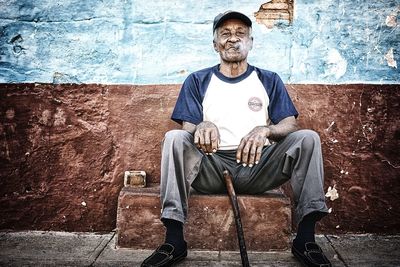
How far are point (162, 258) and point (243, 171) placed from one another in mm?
756

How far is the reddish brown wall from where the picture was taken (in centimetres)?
290

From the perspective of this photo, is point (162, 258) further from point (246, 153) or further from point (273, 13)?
point (273, 13)

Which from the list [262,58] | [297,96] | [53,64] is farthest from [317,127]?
[53,64]

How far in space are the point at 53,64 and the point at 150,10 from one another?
33.8 inches

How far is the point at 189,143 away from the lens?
2.35m

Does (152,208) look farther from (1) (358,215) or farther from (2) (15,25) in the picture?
(2) (15,25)

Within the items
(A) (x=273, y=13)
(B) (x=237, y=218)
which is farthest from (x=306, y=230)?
(A) (x=273, y=13)

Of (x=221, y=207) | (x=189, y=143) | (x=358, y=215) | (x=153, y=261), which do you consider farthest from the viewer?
(x=358, y=215)

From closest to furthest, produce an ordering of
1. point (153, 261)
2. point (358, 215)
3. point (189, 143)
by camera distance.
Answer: point (153, 261)
point (189, 143)
point (358, 215)

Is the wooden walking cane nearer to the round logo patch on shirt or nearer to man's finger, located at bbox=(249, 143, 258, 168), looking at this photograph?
man's finger, located at bbox=(249, 143, 258, 168)

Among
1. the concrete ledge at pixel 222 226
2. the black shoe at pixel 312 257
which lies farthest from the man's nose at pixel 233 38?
the black shoe at pixel 312 257

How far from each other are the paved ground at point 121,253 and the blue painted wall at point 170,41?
1170mm

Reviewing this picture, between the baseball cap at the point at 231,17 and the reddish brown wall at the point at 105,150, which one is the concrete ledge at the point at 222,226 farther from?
the baseball cap at the point at 231,17

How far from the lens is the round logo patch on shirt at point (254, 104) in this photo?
2.66 meters
